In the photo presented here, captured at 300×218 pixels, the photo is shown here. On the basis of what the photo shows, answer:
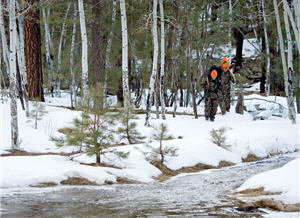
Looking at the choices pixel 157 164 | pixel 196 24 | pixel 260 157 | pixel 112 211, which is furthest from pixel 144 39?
pixel 112 211

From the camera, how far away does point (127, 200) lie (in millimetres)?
6141

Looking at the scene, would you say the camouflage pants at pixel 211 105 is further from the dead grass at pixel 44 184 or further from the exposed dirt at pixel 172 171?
the dead grass at pixel 44 184

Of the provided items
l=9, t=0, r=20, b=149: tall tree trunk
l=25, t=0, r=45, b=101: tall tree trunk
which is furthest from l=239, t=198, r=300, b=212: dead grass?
l=25, t=0, r=45, b=101: tall tree trunk

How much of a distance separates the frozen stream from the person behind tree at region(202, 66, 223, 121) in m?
7.83

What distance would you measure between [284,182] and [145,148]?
479 cm

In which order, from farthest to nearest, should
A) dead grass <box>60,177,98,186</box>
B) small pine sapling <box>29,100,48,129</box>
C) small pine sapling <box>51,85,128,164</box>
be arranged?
small pine sapling <box>29,100,48,129</box> < small pine sapling <box>51,85,128,164</box> < dead grass <box>60,177,98,186</box>

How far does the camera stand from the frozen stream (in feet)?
17.0

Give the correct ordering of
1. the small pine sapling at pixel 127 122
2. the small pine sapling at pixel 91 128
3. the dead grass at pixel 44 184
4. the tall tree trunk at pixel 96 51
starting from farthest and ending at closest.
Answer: the tall tree trunk at pixel 96 51
the small pine sapling at pixel 127 122
the small pine sapling at pixel 91 128
the dead grass at pixel 44 184

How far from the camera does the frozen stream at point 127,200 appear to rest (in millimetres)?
5168

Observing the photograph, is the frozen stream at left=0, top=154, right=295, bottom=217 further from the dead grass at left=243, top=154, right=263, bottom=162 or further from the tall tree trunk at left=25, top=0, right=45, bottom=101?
the tall tree trunk at left=25, top=0, right=45, bottom=101

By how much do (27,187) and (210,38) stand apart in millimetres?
16170

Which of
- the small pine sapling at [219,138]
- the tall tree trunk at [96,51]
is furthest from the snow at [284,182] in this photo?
the tall tree trunk at [96,51]

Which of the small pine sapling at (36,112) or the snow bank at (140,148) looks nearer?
the snow bank at (140,148)

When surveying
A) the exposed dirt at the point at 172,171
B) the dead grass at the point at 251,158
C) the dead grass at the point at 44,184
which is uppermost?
the dead grass at the point at 44,184
